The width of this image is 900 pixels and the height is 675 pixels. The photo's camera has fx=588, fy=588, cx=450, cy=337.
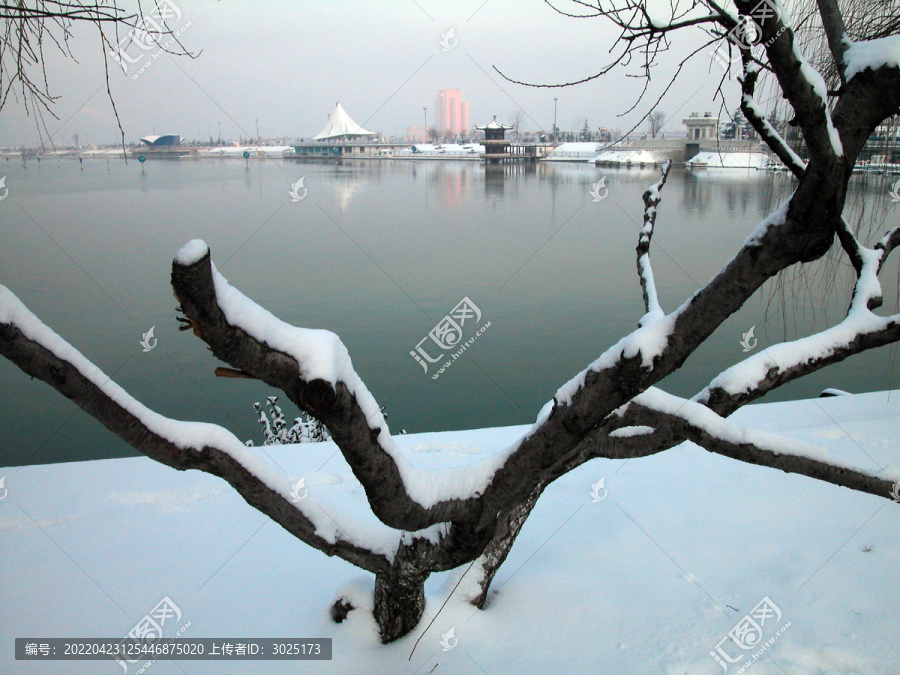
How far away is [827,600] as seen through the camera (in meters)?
2.24

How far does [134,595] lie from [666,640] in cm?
201

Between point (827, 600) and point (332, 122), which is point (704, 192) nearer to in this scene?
point (332, 122)

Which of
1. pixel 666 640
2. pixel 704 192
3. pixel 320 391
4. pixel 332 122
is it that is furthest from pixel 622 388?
pixel 332 122

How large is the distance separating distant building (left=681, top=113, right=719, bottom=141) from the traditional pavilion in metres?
10.0

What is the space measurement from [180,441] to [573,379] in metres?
0.92

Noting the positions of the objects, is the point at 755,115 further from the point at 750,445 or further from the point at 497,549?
the point at 497,549

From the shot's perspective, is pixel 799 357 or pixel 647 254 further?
pixel 647 254

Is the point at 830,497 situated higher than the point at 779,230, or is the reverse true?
the point at 779,230

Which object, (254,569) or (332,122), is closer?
(254,569)

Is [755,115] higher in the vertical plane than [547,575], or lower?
higher

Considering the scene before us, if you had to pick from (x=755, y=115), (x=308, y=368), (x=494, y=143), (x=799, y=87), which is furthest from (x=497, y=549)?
(x=494, y=143)

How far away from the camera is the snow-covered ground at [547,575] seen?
200cm

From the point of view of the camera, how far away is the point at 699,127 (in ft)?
113

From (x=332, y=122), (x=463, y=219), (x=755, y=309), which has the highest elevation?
(x=332, y=122)
